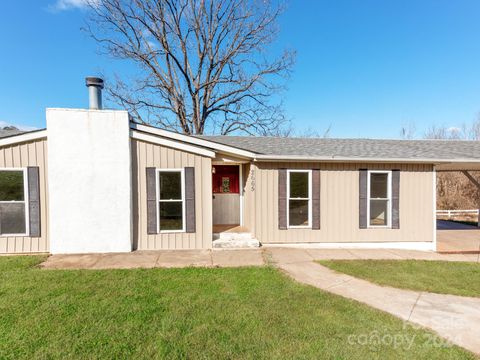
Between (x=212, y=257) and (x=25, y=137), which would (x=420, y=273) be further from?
(x=25, y=137)

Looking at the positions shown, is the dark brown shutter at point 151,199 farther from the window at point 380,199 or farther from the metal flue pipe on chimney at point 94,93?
the window at point 380,199

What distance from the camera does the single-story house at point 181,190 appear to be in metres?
6.59

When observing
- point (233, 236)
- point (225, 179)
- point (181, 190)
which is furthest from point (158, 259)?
point (225, 179)

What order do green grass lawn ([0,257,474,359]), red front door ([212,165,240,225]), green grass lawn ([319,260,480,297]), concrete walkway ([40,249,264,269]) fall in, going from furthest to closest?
red front door ([212,165,240,225]) → concrete walkway ([40,249,264,269]) → green grass lawn ([319,260,480,297]) → green grass lawn ([0,257,474,359])

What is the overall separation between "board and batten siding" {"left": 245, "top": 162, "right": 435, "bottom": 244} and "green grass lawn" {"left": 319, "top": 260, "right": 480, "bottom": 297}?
1378 mm

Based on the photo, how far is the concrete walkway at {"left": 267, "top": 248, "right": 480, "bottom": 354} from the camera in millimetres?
3400

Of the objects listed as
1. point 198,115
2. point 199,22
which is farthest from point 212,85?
point 199,22

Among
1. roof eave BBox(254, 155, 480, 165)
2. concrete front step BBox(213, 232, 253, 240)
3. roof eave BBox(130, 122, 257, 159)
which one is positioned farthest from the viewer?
concrete front step BBox(213, 232, 253, 240)

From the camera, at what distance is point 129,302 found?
13.2 ft

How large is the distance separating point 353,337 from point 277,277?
2.08 m

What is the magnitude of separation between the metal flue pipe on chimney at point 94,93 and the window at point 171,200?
2599 mm

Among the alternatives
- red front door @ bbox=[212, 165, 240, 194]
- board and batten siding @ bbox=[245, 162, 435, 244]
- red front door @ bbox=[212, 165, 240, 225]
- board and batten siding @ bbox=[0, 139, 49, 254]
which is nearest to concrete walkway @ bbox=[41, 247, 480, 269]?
board and batten siding @ bbox=[245, 162, 435, 244]

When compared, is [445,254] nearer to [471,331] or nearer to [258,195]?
[471,331]

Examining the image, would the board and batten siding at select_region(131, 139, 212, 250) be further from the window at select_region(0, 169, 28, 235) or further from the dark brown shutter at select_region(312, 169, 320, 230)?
the dark brown shutter at select_region(312, 169, 320, 230)
